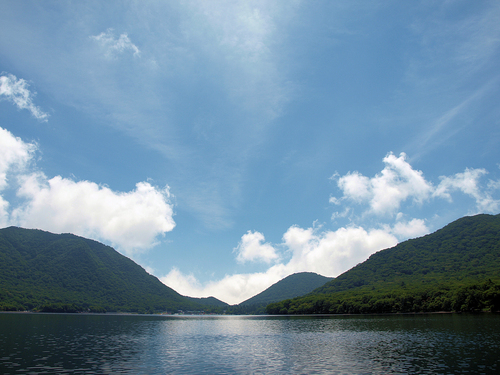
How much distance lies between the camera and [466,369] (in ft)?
109

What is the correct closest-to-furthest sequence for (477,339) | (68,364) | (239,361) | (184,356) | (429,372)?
(429,372)
(68,364)
(239,361)
(184,356)
(477,339)

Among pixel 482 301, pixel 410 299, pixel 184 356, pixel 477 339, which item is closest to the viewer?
pixel 184 356

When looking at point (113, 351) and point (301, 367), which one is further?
point (113, 351)

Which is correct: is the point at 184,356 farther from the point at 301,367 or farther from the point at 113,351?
the point at 301,367

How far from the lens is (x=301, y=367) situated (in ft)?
126

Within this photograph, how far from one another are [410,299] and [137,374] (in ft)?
585

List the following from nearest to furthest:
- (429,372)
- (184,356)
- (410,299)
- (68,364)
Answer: (429,372) < (68,364) < (184,356) < (410,299)

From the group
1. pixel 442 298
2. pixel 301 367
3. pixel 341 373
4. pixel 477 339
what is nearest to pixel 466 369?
pixel 341 373

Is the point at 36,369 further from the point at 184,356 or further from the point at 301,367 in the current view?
the point at 301,367

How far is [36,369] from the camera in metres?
34.1

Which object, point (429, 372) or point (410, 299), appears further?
point (410, 299)

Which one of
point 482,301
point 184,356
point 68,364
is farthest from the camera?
point 482,301

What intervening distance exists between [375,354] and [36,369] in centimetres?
4595

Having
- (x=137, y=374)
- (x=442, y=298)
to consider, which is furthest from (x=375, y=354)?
(x=442, y=298)
